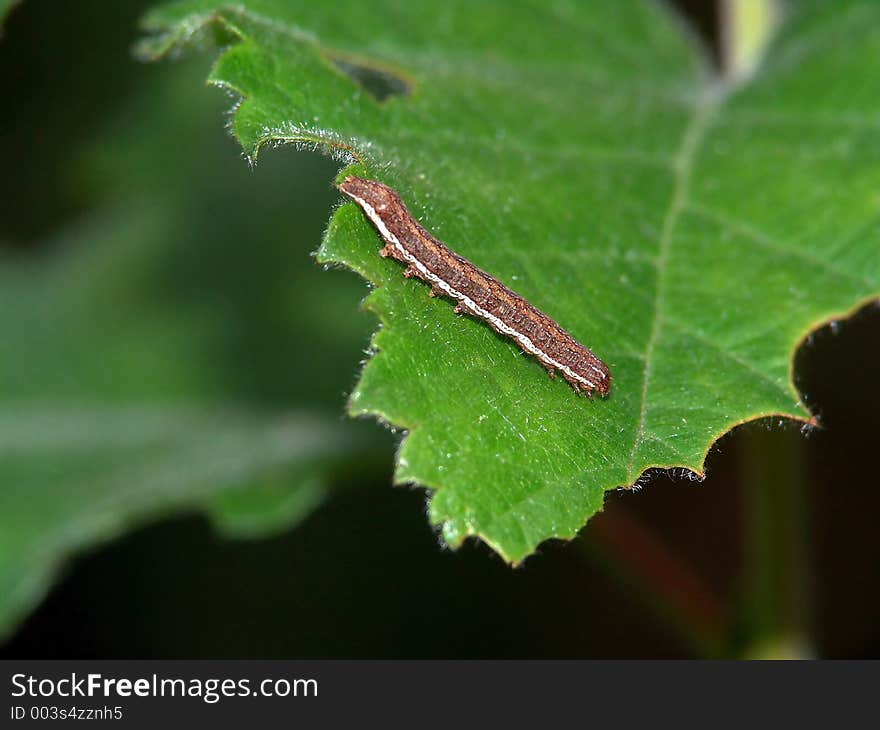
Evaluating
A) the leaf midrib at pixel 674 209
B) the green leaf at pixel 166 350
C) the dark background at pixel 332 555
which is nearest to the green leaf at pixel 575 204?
the leaf midrib at pixel 674 209

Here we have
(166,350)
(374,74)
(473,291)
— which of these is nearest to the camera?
(473,291)

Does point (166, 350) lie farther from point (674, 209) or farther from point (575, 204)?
point (674, 209)

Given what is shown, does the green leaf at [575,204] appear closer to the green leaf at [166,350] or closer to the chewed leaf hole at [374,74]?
the chewed leaf hole at [374,74]

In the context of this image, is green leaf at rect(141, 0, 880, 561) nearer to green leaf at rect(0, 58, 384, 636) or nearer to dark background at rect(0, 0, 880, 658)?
green leaf at rect(0, 58, 384, 636)

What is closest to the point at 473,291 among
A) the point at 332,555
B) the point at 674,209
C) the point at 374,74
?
the point at 674,209

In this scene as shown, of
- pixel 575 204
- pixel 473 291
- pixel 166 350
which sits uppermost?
pixel 166 350

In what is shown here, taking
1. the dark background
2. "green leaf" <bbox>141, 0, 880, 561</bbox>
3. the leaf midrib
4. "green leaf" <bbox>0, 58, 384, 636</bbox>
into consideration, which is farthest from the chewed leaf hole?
the dark background
